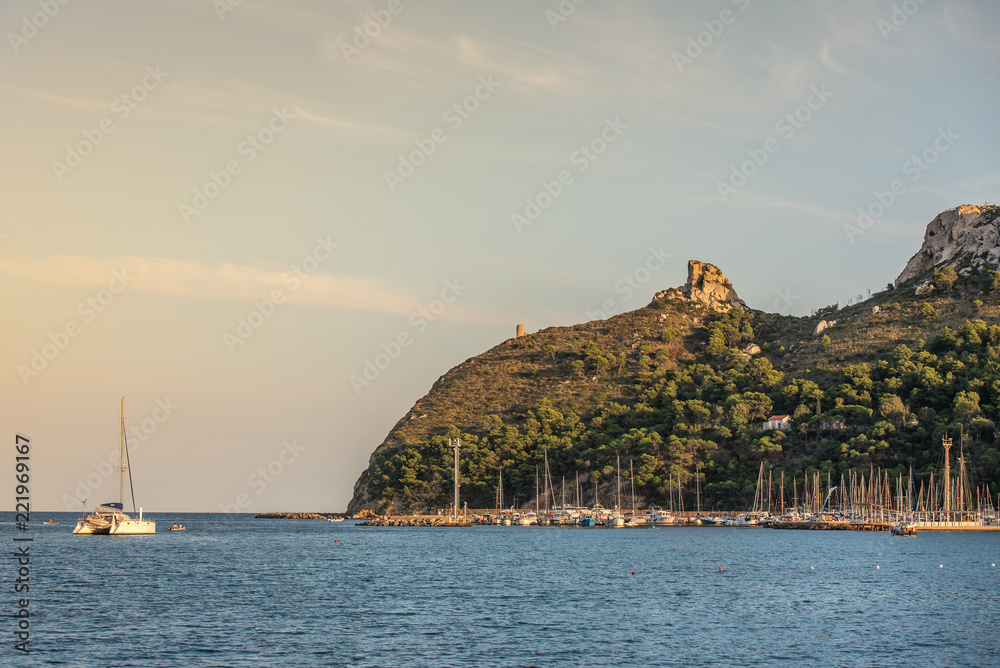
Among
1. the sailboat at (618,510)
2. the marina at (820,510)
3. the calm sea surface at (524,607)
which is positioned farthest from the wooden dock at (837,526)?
the calm sea surface at (524,607)

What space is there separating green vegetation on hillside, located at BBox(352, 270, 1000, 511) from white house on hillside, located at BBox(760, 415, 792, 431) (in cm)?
252

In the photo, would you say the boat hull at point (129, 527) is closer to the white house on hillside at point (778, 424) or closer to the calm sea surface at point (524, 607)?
the calm sea surface at point (524, 607)

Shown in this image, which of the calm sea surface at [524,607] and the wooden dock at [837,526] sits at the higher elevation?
the calm sea surface at [524,607]

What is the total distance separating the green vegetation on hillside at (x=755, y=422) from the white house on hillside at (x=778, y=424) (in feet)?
8.27

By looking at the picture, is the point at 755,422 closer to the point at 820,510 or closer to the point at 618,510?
the point at 820,510

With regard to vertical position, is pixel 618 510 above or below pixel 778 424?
below

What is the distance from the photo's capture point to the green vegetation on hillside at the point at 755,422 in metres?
142

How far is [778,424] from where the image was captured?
160 m

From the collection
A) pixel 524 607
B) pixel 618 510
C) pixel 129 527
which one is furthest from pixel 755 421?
pixel 524 607

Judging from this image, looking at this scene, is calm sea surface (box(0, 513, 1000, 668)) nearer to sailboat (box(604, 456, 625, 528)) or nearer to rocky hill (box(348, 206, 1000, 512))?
sailboat (box(604, 456, 625, 528))

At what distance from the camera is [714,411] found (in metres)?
171

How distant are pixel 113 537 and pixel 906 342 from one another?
455 feet

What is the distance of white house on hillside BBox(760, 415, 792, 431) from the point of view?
159m

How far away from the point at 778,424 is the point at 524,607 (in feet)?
379
